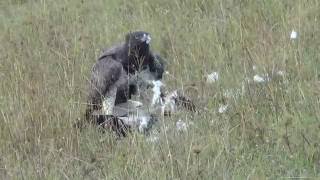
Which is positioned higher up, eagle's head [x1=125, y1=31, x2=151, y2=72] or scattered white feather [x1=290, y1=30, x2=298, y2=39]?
scattered white feather [x1=290, y1=30, x2=298, y2=39]

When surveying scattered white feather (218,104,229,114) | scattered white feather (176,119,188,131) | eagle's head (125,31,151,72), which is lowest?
scattered white feather (176,119,188,131)

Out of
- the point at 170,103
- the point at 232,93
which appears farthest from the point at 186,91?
the point at 232,93

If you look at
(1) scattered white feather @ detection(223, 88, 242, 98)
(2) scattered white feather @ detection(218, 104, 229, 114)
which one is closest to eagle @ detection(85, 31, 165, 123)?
(1) scattered white feather @ detection(223, 88, 242, 98)

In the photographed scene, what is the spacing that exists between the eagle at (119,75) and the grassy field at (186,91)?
0.19 metres

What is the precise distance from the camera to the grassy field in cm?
402

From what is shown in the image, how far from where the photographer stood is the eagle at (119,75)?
5.12 meters

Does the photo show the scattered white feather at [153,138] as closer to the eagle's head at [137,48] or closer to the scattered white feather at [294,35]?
the eagle's head at [137,48]

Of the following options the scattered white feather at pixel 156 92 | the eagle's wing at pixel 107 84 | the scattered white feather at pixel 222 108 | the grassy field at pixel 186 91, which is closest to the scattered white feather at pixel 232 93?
the grassy field at pixel 186 91

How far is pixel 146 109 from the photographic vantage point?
4.98 meters

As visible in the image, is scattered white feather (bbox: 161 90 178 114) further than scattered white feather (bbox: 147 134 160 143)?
Yes

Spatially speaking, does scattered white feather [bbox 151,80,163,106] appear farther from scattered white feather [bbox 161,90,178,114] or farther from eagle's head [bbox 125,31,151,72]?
eagle's head [bbox 125,31,151,72]

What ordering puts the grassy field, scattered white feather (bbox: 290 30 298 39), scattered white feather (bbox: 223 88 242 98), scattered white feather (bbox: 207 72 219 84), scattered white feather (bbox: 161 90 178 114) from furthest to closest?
scattered white feather (bbox: 290 30 298 39), scattered white feather (bbox: 207 72 219 84), scattered white feather (bbox: 161 90 178 114), scattered white feather (bbox: 223 88 242 98), the grassy field

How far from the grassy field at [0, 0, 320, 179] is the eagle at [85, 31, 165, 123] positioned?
0.62 ft

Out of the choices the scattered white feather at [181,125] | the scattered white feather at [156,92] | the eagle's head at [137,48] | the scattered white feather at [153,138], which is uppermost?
the eagle's head at [137,48]
